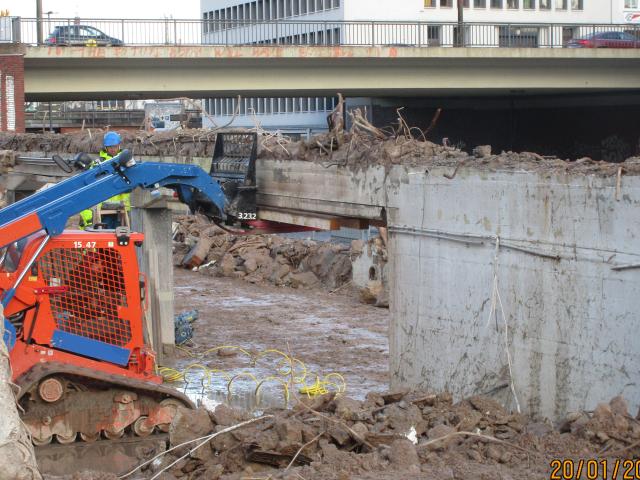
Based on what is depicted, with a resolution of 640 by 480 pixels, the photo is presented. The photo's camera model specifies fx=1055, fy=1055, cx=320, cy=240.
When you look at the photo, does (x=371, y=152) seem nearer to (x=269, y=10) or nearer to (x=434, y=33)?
(x=434, y=33)

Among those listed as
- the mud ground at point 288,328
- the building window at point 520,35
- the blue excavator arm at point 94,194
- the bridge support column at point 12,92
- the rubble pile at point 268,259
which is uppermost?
the building window at point 520,35

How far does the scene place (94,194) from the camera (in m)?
11.2

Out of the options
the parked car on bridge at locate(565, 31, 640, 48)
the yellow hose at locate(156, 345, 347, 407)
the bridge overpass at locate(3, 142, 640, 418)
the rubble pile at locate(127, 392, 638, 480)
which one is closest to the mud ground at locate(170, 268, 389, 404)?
the yellow hose at locate(156, 345, 347, 407)

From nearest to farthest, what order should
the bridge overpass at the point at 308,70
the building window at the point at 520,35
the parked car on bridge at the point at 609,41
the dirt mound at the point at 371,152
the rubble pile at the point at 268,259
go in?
1. the dirt mound at the point at 371,152
2. the rubble pile at the point at 268,259
3. the bridge overpass at the point at 308,70
4. the parked car on bridge at the point at 609,41
5. the building window at the point at 520,35

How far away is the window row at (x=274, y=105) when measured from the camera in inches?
2441

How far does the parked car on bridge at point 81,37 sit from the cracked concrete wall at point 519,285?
27.0 meters

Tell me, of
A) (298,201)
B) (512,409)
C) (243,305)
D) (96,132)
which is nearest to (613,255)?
(512,409)

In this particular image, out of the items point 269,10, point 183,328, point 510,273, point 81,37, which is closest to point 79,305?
point 510,273

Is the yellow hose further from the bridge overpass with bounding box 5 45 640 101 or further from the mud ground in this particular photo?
the bridge overpass with bounding box 5 45 640 101

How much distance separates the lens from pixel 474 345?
34.7 ft

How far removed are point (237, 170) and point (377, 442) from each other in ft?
21.4

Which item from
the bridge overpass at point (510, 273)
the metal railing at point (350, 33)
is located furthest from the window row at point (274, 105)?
the bridge overpass at point (510, 273)

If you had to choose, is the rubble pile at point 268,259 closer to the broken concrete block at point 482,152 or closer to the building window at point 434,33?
the broken concrete block at point 482,152

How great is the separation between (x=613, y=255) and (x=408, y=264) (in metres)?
3.09
